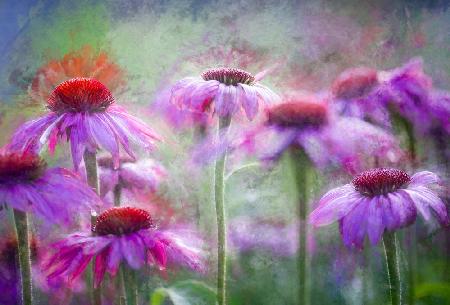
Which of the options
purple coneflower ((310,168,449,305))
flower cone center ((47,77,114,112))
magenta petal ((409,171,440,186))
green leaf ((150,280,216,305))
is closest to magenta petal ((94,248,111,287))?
green leaf ((150,280,216,305))

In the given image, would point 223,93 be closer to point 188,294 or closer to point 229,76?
point 229,76

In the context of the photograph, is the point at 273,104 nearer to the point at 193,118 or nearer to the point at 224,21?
the point at 193,118

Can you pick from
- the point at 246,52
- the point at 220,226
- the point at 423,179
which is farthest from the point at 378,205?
the point at 246,52

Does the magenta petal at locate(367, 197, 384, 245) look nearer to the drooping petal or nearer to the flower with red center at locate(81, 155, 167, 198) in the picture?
the drooping petal

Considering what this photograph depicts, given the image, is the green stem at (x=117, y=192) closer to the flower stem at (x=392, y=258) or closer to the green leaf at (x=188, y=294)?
the green leaf at (x=188, y=294)

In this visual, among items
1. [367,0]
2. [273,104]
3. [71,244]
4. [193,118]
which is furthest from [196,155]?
[367,0]

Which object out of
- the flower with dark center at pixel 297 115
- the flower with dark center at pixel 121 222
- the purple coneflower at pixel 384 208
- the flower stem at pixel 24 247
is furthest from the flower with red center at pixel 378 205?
the flower stem at pixel 24 247
